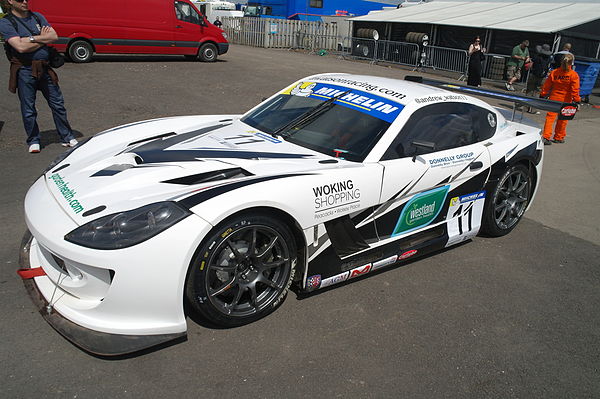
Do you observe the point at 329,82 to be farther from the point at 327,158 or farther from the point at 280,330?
the point at 280,330

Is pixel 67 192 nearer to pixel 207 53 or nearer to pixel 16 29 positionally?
pixel 16 29

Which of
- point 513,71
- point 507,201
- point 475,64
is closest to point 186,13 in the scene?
point 475,64

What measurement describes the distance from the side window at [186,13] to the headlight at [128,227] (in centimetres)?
1283

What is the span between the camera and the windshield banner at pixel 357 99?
377 cm

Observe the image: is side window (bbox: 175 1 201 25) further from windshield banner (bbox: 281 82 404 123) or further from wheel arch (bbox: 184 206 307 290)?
wheel arch (bbox: 184 206 307 290)

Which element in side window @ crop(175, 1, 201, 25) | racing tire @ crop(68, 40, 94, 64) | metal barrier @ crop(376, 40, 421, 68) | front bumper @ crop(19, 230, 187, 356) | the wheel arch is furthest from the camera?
metal barrier @ crop(376, 40, 421, 68)

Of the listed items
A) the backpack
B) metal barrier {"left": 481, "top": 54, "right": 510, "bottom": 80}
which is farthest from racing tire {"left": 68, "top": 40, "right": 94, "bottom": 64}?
metal barrier {"left": 481, "top": 54, "right": 510, "bottom": 80}

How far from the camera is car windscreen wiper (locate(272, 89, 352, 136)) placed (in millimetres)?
3949

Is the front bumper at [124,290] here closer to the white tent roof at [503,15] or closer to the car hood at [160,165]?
the car hood at [160,165]

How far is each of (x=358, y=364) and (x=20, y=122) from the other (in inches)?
287

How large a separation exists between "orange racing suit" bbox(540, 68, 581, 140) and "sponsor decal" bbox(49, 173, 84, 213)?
8.81 m

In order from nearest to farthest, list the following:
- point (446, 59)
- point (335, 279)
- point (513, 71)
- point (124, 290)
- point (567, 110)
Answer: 1. point (124, 290)
2. point (335, 279)
3. point (567, 110)
4. point (513, 71)
5. point (446, 59)

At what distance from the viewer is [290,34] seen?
991 inches

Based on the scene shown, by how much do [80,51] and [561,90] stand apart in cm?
→ 1186
